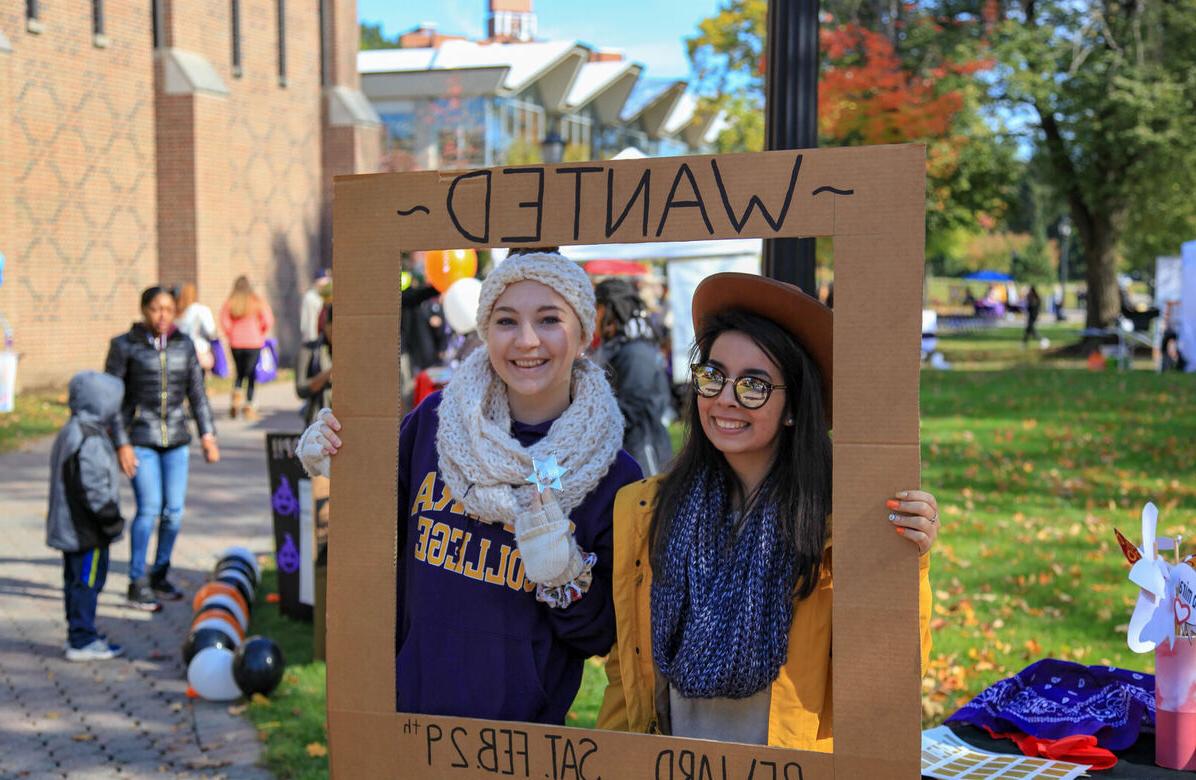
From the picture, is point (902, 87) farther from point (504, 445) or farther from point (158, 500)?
point (504, 445)

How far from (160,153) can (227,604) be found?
17.4 meters

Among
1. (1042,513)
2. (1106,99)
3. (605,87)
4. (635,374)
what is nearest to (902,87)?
(1106,99)

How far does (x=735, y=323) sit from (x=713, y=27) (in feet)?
94.3

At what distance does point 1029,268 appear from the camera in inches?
3179

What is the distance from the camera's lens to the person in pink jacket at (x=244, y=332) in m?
15.5

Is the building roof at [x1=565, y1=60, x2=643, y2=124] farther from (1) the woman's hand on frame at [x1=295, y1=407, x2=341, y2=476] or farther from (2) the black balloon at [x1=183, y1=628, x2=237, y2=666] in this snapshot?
(1) the woman's hand on frame at [x1=295, y1=407, x2=341, y2=476]

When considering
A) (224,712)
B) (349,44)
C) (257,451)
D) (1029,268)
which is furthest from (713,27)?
(1029,268)

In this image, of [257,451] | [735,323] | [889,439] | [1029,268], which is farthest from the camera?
[1029,268]

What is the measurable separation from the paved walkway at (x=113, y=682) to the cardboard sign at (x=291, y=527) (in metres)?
0.65

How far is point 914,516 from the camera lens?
76.9 inches

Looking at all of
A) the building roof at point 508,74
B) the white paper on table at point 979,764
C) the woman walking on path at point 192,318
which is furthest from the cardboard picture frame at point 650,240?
the building roof at point 508,74

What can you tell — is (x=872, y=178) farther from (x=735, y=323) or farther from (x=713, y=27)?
(x=713, y=27)

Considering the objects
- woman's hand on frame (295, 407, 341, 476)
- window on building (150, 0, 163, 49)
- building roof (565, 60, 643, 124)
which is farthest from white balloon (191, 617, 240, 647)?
building roof (565, 60, 643, 124)

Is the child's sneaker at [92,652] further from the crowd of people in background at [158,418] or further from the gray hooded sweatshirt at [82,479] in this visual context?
the gray hooded sweatshirt at [82,479]
